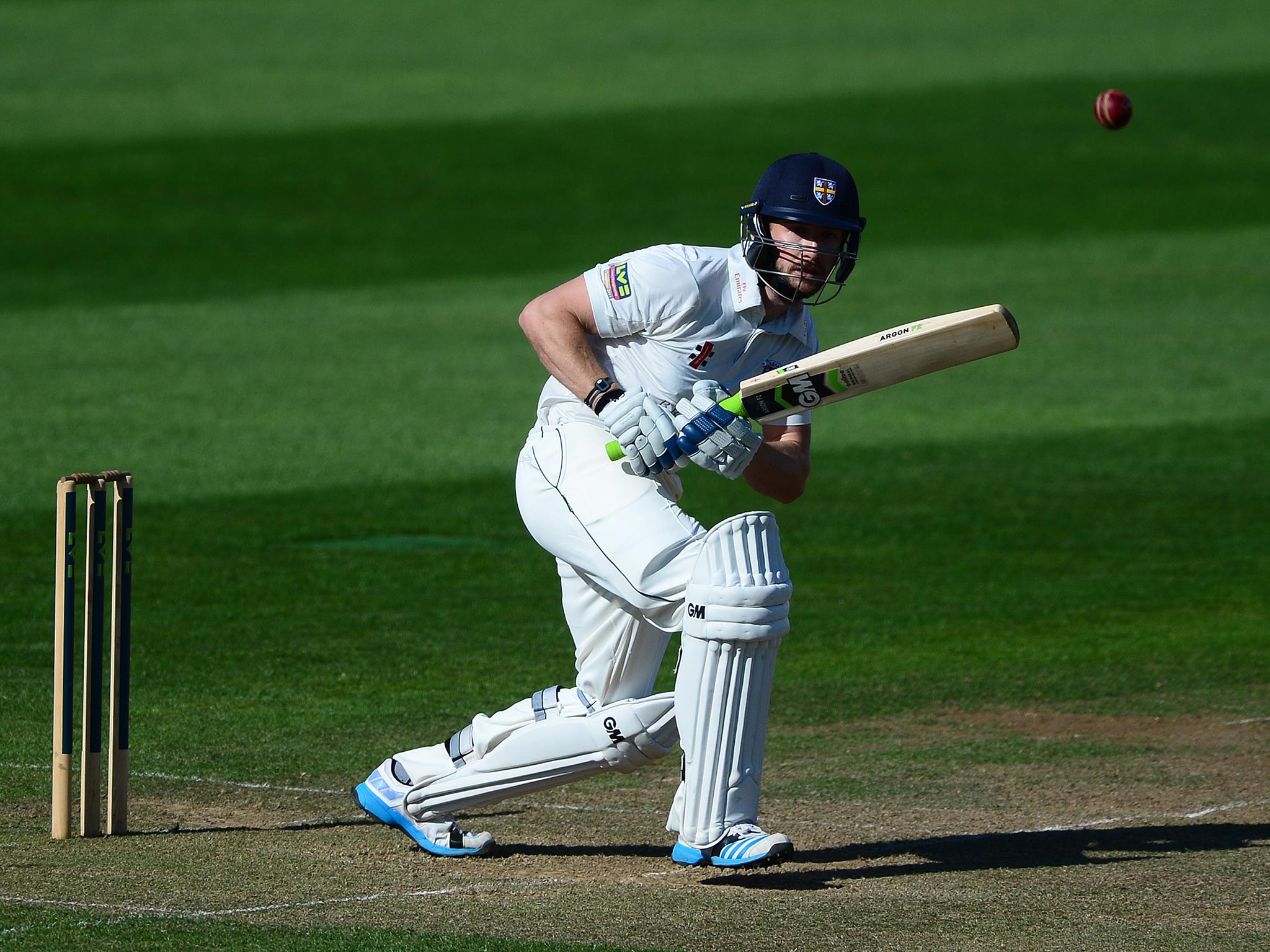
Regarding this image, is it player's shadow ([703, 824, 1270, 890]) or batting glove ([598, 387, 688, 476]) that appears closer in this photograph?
batting glove ([598, 387, 688, 476])

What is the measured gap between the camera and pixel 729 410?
4.76 m

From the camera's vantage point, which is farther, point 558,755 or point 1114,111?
point 1114,111

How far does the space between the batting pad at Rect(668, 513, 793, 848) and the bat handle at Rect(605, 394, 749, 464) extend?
0.26 meters

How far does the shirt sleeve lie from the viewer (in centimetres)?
496

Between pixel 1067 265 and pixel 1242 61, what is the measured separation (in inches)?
524

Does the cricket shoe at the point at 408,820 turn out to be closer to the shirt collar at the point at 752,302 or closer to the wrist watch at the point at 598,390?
the wrist watch at the point at 598,390

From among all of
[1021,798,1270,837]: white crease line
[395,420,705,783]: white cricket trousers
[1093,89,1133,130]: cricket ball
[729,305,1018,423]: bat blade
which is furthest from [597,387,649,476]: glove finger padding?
[1093,89,1133,130]: cricket ball

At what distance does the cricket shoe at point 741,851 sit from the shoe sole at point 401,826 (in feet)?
1.86

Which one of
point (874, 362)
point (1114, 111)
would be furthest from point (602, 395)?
point (1114, 111)

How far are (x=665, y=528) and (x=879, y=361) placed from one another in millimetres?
666

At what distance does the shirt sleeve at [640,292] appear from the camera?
4.96m

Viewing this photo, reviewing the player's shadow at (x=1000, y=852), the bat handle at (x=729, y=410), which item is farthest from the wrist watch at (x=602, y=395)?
the player's shadow at (x=1000, y=852)

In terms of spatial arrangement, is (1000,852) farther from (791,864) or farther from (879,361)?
(879,361)

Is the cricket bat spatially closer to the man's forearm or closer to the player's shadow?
the man's forearm
